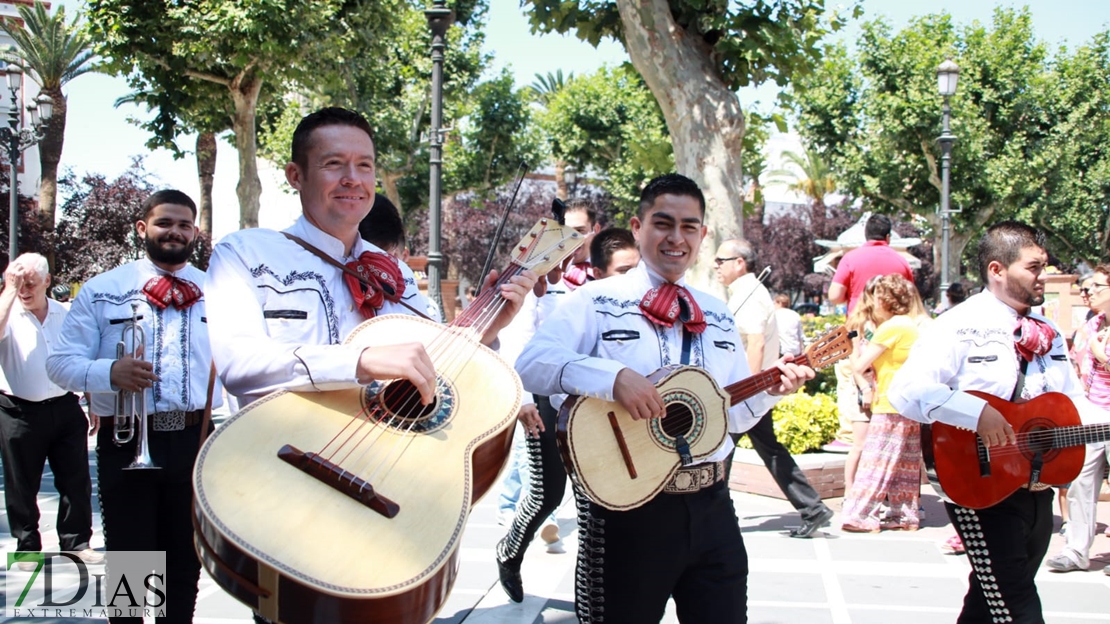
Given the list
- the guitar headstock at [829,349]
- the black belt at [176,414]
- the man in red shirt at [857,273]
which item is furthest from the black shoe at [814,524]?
the black belt at [176,414]

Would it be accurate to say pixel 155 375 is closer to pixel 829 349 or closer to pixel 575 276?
pixel 829 349

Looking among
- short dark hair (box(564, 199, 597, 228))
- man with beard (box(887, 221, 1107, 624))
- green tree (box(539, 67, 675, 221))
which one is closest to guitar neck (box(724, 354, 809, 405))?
man with beard (box(887, 221, 1107, 624))

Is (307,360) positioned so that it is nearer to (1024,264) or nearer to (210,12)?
(1024,264)

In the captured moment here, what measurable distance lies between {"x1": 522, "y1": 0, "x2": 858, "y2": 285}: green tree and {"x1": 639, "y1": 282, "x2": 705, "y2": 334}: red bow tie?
475 centimetres

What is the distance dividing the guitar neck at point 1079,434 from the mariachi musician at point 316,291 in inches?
94.8

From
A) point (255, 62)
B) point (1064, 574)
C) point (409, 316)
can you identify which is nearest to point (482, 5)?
point (255, 62)

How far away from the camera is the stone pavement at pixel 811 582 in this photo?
535 cm

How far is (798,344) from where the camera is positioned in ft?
28.7

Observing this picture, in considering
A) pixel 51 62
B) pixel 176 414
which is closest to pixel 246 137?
pixel 176 414

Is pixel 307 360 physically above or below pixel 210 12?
below

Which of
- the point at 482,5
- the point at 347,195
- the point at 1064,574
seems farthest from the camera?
the point at 482,5

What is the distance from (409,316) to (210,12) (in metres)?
11.7

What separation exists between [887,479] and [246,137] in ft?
40.3

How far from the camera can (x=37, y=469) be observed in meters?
6.22
